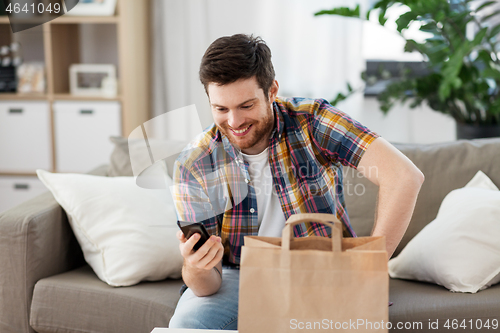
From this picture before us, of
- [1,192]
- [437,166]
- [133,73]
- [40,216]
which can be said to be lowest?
[1,192]

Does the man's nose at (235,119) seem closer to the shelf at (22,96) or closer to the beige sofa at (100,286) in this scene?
the beige sofa at (100,286)

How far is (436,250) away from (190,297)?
2.33 ft

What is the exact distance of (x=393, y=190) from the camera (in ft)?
3.55

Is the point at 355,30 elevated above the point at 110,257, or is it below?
above

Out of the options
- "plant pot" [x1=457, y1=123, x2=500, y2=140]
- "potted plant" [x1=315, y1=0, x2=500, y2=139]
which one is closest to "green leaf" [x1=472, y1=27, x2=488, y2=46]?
"potted plant" [x1=315, y1=0, x2=500, y2=139]

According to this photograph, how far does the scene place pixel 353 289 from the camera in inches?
28.9

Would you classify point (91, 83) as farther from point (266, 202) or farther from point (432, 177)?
point (432, 177)

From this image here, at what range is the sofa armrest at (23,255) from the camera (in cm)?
138

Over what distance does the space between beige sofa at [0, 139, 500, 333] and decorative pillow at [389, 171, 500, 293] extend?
0.04 m

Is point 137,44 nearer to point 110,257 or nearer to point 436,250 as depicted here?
point 110,257

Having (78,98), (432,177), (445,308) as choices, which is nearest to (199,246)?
(445,308)

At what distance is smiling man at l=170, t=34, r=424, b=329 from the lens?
0.96 m

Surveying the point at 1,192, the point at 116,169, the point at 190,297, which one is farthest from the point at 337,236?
the point at 1,192

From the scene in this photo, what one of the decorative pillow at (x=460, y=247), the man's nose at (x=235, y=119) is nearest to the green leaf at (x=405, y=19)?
the decorative pillow at (x=460, y=247)
